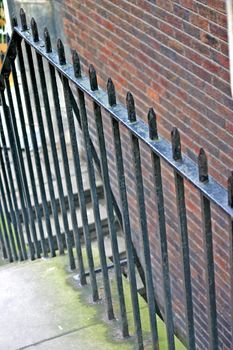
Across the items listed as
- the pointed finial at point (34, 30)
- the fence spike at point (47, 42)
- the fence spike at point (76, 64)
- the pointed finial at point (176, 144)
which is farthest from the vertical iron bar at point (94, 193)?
the pointed finial at point (176, 144)

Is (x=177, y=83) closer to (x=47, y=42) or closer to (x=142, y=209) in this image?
(x=47, y=42)

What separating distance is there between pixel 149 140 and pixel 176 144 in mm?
202

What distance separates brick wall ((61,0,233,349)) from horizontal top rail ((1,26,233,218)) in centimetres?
143

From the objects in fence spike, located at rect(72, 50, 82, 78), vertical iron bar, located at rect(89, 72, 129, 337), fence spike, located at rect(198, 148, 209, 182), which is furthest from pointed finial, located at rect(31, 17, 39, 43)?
fence spike, located at rect(198, 148, 209, 182)

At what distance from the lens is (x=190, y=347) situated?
98.9 inches

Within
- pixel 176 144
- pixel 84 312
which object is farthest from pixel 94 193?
pixel 176 144

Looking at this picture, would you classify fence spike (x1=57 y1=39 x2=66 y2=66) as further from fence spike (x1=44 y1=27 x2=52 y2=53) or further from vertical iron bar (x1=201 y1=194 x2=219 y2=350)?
vertical iron bar (x1=201 y1=194 x2=219 y2=350)

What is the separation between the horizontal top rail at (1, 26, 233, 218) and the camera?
206 centimetres

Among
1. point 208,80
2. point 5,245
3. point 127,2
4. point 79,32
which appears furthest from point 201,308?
point 79,32

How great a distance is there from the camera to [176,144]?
7.29 feet

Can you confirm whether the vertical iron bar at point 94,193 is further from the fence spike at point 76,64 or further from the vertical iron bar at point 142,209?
the vertical iron bar at point 142,209

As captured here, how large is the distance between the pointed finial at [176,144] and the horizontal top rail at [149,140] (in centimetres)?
2

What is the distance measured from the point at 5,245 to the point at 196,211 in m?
1.43

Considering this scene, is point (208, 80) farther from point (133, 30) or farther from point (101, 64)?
point (101, 64)
